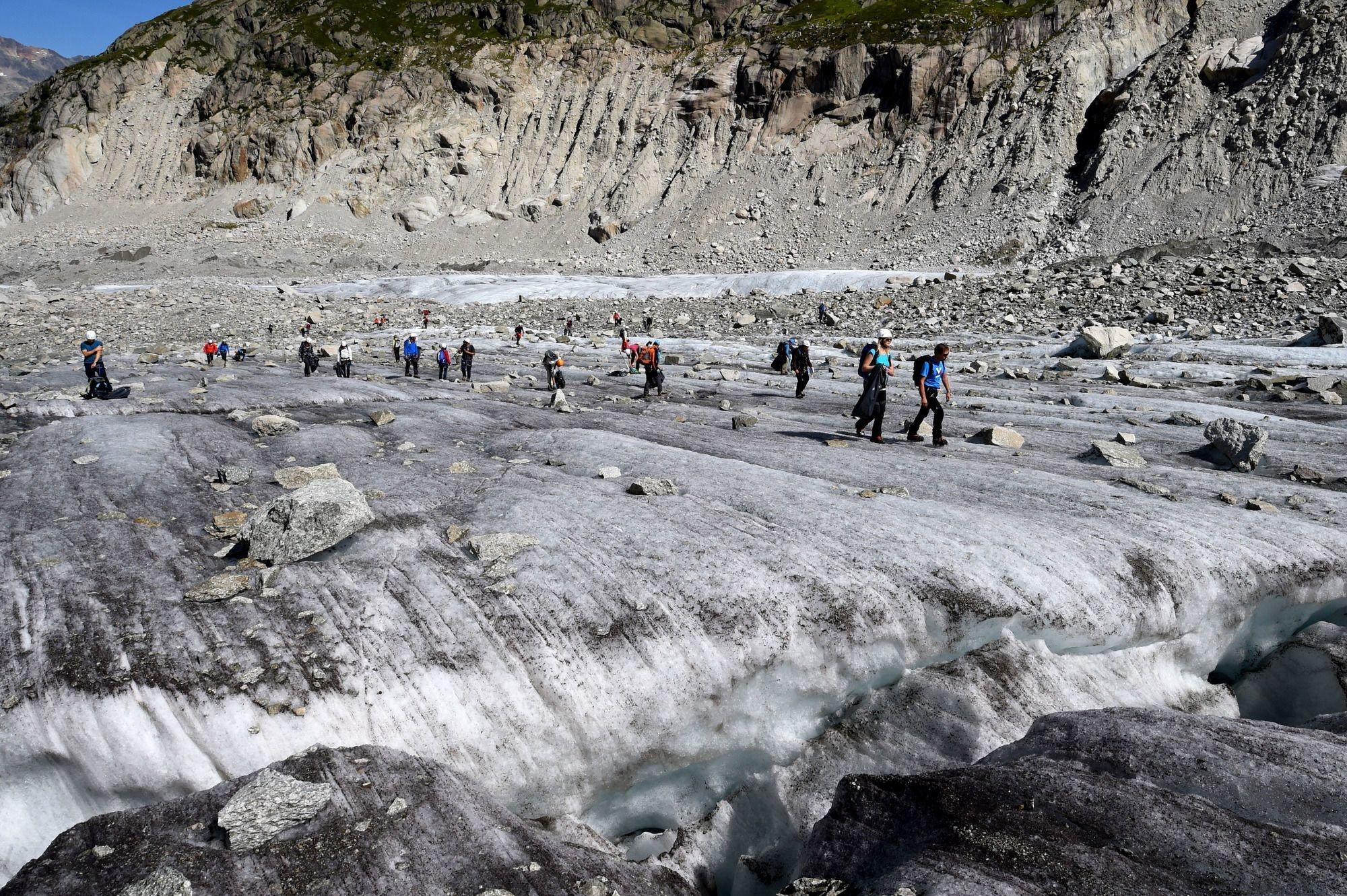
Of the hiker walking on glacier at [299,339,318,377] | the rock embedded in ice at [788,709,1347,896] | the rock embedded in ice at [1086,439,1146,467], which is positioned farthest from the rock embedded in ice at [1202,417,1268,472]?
the hiker walking on glacier at [299,339,318,377]

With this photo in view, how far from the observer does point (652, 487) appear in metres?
10.9

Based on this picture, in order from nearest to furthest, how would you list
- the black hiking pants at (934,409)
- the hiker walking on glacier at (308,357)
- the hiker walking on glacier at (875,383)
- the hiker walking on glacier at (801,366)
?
the black hiking pants at (934,409) < the hiker walking on glacier at (875,383) < the hiker walking on glacier at (801,366) < the hiker walking on glacier at (308,357)

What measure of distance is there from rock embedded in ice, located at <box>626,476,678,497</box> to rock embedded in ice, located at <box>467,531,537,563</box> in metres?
2.10

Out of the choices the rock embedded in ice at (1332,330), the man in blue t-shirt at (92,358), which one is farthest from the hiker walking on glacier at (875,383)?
the rock embedded in ice at (1332,330)

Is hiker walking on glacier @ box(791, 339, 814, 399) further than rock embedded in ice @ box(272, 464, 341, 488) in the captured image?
Yes

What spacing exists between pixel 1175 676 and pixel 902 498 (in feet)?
12.8

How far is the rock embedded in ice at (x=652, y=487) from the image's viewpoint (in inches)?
431

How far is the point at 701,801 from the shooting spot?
24.8ft

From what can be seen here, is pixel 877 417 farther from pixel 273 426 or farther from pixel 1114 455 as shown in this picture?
pixel 273 426

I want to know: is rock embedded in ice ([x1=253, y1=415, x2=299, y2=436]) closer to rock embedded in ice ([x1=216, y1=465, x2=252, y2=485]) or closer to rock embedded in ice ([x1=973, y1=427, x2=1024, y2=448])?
rock embedded in ice ([x1=216, y1=465, x2=252, y2=485])

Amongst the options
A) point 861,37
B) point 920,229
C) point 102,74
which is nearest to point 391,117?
point 102,74

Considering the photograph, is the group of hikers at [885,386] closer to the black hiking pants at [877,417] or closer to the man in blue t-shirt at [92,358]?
the black hiking pants at [877,417]

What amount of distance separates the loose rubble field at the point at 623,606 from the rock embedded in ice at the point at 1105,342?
551 inches

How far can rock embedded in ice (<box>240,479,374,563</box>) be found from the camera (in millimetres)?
8492
